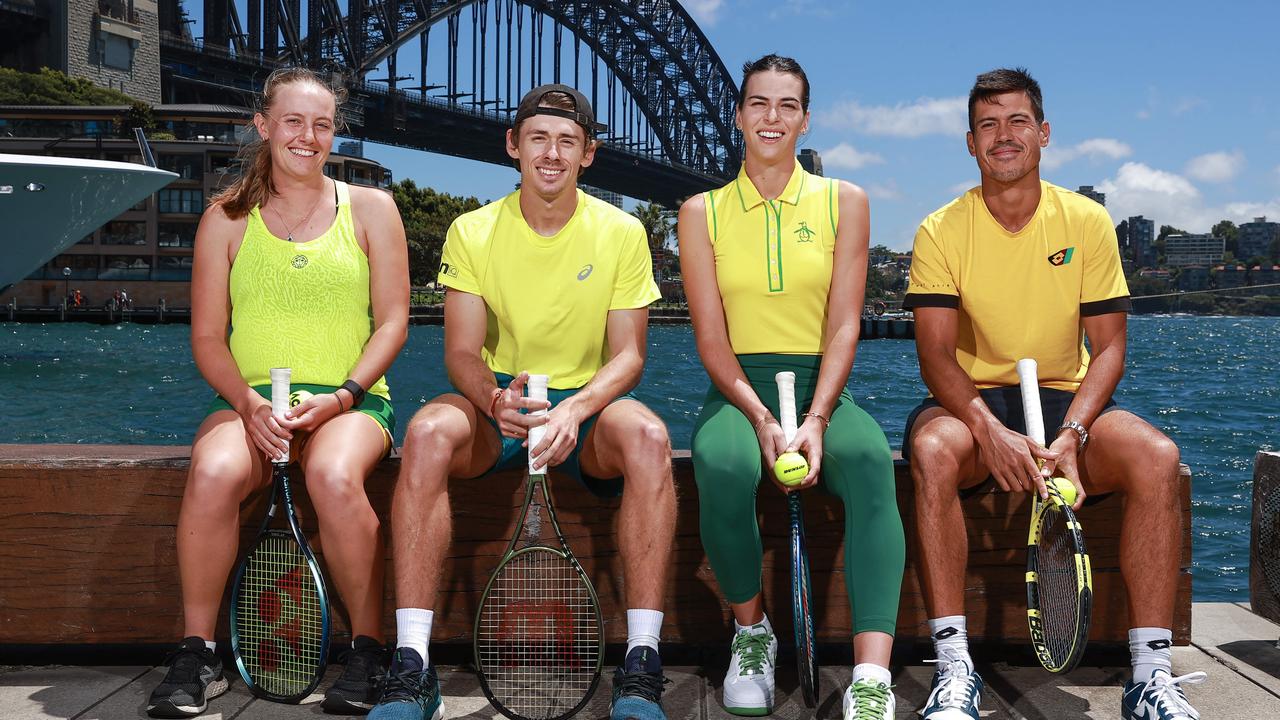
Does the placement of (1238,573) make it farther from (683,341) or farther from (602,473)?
(683,341)

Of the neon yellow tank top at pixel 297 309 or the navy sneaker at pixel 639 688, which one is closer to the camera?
the navy sneaker at pixel 639 688

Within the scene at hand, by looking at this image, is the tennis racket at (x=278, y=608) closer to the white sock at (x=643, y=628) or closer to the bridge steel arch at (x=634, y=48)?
the white sock at (x=643, y=628)

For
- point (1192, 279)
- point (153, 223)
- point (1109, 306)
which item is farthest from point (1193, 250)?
point (1109, 306)

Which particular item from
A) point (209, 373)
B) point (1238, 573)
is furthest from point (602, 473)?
point (1238, 573)

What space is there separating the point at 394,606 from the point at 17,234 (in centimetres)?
2432

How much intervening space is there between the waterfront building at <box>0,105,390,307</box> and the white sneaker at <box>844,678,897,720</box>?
5724 cm

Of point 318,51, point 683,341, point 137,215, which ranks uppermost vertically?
point 318,51

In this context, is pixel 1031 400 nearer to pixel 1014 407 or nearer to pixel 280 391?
pixel 1014 407

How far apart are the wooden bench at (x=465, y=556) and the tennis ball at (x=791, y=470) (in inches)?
16.3

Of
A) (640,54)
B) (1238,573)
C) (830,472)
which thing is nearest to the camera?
(830,472)

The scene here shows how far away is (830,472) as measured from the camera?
9.02 ft

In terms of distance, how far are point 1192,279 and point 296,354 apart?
155912 millimetres

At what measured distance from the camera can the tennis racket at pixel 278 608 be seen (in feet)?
9.00

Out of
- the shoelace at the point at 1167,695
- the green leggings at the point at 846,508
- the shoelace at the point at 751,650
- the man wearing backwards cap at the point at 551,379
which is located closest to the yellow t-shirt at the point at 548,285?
the man wearing backwards cap at the point at 551,379
